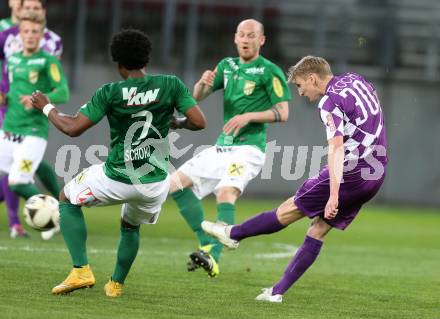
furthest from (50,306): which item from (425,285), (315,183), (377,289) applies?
(425,285)

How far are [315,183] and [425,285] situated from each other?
2.07m

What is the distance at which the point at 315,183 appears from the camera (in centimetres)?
783

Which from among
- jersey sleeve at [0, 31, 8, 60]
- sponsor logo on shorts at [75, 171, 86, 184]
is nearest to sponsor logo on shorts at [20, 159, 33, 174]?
jersey sleeve at [0, 31, 8, 60]

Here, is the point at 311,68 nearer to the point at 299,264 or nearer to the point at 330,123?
the point at 330,123

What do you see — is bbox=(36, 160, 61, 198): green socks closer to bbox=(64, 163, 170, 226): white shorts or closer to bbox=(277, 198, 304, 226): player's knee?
bbox=(64, 163, 170, 226): white shorts

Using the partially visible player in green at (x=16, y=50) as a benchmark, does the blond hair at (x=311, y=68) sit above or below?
above

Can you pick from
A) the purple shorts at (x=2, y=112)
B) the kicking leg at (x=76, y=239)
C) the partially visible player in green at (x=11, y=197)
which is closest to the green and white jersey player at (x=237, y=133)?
the kicking leg at (x=76, y=239)

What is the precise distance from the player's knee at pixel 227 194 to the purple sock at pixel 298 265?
1788 millimetres

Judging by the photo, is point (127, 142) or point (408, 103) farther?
point (408, 103)

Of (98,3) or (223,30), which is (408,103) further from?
(98,3)

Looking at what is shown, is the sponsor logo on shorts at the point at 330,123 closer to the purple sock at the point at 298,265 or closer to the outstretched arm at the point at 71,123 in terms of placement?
the purple sock at the point at 298,265

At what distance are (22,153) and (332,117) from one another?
16.8ft

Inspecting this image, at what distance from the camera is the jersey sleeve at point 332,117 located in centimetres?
749

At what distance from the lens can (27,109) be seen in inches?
460
